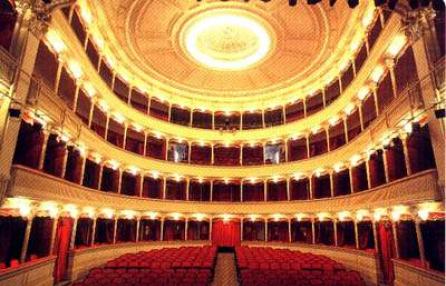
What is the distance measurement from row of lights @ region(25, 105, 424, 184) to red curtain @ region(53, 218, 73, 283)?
356cm

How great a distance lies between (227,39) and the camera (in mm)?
20172

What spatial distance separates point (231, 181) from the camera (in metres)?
24.6

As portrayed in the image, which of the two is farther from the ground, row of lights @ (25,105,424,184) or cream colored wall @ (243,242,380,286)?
row of lights @ (25,105,424,184)

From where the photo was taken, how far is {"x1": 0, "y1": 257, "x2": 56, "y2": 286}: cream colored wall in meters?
9.11

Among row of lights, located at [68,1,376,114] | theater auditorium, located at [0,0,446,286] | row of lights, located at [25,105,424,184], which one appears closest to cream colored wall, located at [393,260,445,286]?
theater auditorium, located at [0,0,446,286]

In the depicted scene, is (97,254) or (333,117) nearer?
(97,254)

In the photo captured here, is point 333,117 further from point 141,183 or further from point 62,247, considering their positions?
point 62,247

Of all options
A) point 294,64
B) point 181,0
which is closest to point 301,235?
point 294,64

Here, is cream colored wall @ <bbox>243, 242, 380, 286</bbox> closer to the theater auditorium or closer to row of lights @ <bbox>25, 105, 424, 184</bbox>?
the theater auditorium

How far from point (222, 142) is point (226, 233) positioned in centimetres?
728

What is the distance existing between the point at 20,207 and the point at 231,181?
1629cm

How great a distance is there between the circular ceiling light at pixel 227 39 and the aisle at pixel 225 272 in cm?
1340

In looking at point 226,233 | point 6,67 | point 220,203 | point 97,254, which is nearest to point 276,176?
point 220,203

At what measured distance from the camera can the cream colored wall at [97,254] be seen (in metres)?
14.2
